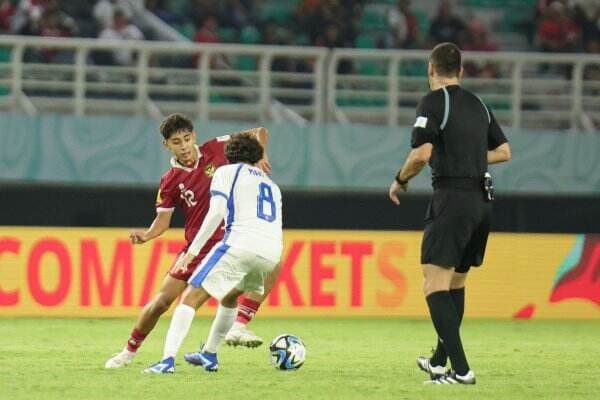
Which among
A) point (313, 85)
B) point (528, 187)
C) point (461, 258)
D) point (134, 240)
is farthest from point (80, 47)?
point (461, 258)

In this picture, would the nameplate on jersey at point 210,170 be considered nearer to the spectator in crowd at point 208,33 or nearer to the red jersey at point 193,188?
the red jersey at point 193,188

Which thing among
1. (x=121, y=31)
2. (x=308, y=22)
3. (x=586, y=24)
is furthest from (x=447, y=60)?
(x=586, y=24)

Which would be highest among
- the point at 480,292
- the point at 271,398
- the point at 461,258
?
the point at 461,258

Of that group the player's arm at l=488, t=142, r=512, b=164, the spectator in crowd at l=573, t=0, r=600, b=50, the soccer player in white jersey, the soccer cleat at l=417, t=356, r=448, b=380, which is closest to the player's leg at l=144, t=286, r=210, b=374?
the soccer player in white jersey

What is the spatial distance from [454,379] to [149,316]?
2.09 metres

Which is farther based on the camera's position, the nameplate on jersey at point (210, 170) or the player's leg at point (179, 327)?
the nameplate on jersey at point (210, 170)

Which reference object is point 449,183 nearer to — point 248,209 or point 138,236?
point 248,209

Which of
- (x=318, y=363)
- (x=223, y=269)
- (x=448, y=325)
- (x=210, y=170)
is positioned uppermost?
(x=210, y=170)

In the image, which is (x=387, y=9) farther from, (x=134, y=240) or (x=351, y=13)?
(x=134, y=240)

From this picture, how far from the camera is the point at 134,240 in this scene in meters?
10.1

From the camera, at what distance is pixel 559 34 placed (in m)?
21.1

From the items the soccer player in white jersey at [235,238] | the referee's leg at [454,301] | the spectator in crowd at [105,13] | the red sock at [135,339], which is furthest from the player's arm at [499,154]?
the spectator in crowd at [105,13]

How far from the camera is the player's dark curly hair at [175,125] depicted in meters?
10.0

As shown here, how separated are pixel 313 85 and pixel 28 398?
11.2 metres
